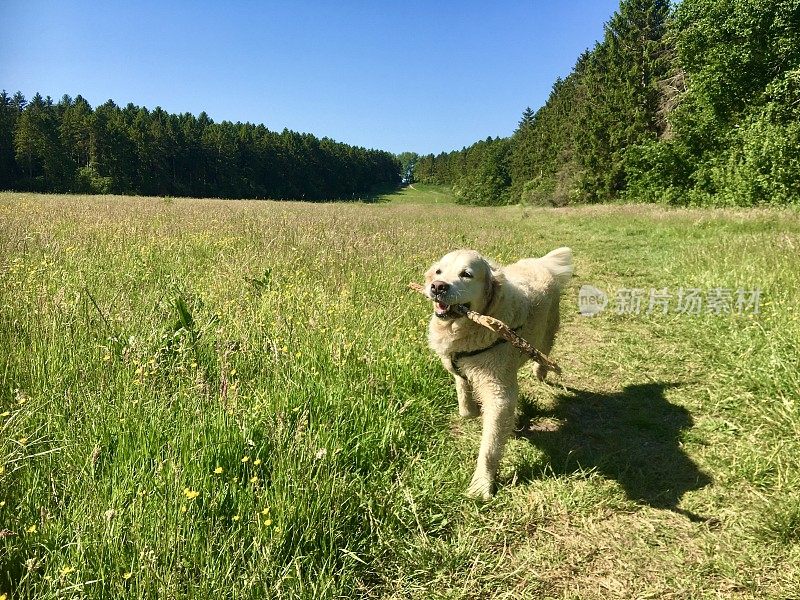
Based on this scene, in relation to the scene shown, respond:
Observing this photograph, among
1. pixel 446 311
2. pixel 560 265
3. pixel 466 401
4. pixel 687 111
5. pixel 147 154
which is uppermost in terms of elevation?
pixel 147 154

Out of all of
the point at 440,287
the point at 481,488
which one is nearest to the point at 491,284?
the point at 440,287

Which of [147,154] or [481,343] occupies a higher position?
[147,154]

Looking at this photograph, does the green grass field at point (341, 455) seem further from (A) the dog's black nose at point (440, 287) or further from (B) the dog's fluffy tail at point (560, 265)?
(B) the dog's fluffy tail at point (560, 265)

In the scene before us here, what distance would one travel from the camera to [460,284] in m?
2.95

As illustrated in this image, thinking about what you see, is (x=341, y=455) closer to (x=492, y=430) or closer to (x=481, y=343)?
(x=492, y=430)

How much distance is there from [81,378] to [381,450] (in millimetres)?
1874

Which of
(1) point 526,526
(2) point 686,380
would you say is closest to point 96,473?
(1) point 526,526

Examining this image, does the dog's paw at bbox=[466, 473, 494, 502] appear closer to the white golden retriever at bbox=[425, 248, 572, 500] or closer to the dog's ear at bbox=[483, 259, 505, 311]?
the white golden retriever at bbox=[425, 248, 572, 500]

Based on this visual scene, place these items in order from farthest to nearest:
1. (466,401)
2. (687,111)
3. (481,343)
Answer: (687,111) → (466,401) → (481,343)

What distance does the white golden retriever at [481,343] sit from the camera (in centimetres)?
289

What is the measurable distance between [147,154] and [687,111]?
204 ft

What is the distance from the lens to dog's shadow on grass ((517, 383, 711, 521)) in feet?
9.84

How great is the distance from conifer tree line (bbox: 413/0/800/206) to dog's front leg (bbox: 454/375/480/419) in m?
20.9

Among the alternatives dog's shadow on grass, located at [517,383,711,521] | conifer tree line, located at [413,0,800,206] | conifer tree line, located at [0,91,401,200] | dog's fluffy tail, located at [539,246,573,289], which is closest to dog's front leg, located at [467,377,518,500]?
dog's shadow on grass, located at [517,383,711,521]
